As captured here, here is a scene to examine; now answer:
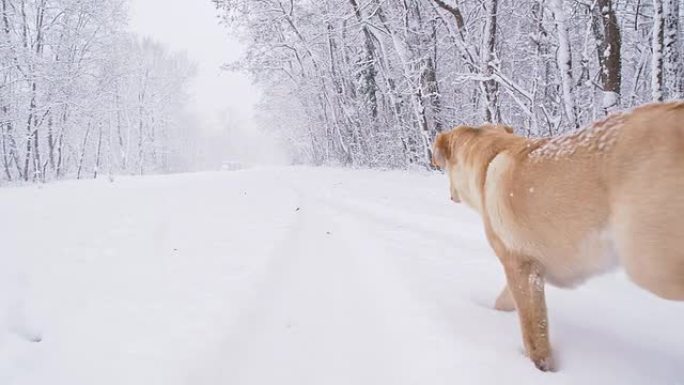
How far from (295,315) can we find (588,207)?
1.75 m

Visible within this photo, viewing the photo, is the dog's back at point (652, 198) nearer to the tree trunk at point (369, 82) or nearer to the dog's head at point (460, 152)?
the dog's head at point (460, 152)

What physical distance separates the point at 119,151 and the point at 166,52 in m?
10.3

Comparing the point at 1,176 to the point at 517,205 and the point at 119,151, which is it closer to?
Answer: the point at 119,151

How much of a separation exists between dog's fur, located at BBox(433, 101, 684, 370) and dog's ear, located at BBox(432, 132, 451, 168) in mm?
553

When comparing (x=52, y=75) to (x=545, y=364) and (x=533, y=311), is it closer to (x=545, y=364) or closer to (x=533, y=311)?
(x=533, y=311)

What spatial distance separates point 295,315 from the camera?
7.86ft

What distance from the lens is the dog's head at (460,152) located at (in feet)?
7.84

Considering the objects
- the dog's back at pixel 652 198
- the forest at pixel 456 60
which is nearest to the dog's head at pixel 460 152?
the dog's back at pixel 652 198

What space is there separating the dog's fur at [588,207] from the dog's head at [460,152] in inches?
12.1

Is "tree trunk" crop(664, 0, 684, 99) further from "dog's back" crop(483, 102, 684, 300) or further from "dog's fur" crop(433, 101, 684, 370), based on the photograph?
"dog's back" crop(483, 102, 684, 300)

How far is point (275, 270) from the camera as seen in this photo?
10.5 ft

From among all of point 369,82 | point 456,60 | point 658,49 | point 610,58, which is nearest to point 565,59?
point 610,58

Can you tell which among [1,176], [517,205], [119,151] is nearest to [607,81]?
[517,205]

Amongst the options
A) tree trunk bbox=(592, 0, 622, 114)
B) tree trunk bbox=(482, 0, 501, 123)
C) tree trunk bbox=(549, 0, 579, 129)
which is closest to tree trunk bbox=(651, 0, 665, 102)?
tree trunk bbox=(592, 0, 622, 114)
